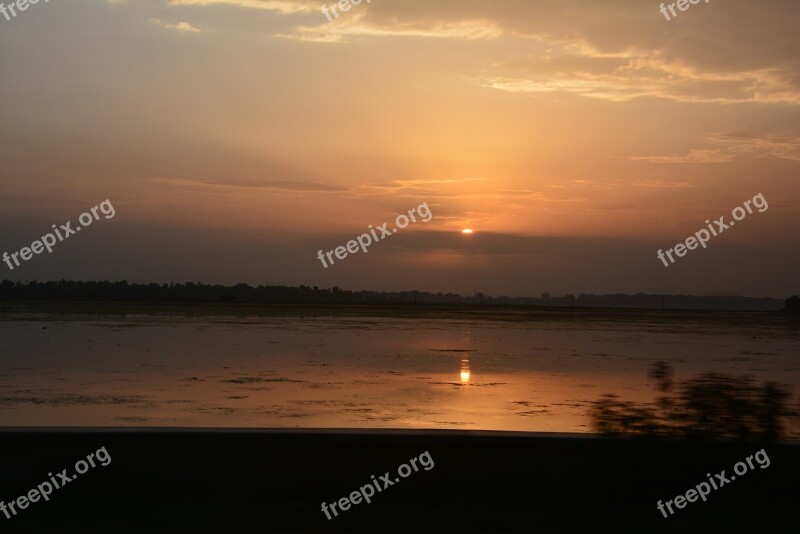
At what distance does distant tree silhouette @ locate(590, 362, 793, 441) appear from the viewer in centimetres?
808

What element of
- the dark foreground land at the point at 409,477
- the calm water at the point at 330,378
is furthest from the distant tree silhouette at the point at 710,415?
the calm water at the point at 330,378

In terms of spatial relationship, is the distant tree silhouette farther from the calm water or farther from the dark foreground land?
the calm water

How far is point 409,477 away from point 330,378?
59.4 feet

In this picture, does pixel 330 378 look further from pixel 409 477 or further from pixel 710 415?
pixel 710 415

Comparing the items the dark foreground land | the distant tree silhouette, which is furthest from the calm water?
the dark foreground land

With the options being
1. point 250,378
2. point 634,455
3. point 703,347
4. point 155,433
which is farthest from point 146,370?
point 703,347

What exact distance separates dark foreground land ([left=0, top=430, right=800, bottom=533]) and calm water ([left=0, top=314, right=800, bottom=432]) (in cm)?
808

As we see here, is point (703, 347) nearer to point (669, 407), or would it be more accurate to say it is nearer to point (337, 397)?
point (337, 397)

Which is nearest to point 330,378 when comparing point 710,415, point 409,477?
point 409,477

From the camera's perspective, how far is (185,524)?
22.9 ft

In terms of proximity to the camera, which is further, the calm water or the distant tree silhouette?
the calm water

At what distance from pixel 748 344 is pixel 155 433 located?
158ft

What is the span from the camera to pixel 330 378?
25.8 m

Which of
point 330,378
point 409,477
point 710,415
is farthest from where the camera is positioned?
point 330,378
